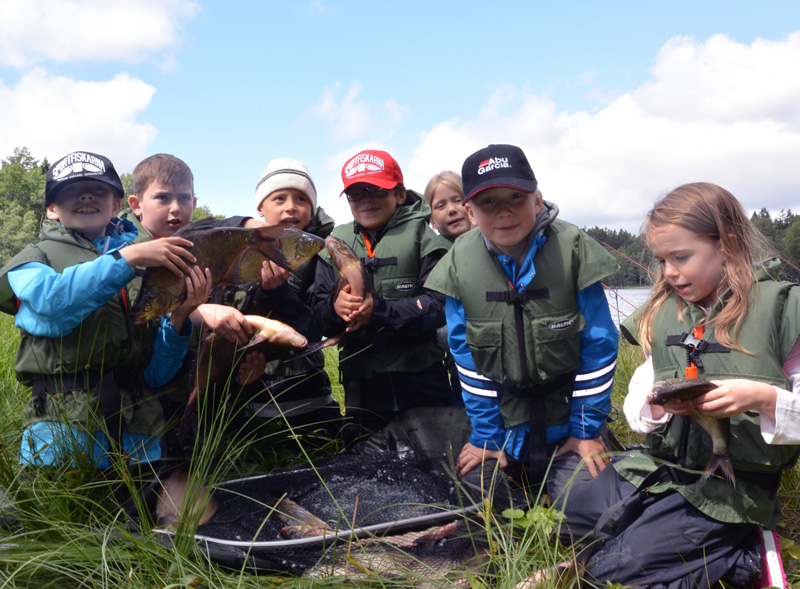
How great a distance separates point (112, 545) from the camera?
2453mm

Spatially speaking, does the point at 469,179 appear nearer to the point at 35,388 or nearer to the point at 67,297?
the point at 67,297

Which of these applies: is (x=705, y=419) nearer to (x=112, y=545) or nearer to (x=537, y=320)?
(x=537, y=320)

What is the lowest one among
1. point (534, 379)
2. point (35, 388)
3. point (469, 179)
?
point (534, 379)

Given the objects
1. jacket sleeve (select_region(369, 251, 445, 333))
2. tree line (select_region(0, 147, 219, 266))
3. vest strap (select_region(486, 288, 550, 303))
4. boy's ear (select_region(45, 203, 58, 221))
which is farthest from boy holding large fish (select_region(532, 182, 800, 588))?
tree line (select_region(0, 147, 219, 266))

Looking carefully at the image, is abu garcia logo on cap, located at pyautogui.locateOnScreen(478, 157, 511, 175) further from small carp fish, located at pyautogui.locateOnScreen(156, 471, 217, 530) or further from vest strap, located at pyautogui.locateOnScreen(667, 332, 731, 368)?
small carp fish, located at pyautogui.locateOnScreen(156, 471, 217, 530)

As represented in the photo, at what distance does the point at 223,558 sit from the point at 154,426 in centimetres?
114

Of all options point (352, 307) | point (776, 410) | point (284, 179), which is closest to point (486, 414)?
point (352, 307)

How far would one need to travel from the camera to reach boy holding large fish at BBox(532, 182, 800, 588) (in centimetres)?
253

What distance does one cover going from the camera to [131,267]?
291 cm

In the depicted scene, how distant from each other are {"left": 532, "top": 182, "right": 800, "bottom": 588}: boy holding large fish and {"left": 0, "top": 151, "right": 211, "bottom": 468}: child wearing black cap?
231 cm

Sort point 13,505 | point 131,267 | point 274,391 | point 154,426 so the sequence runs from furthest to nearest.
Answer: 1. point 274,391
2. point 154,426
3. point 131,267
4. point 13,505

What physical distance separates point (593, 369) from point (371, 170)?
1.99 metres

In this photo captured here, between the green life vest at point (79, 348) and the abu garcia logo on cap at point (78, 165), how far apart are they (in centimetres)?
29

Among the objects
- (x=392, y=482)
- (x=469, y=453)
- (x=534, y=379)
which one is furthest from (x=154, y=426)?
(x=534, y=379)
